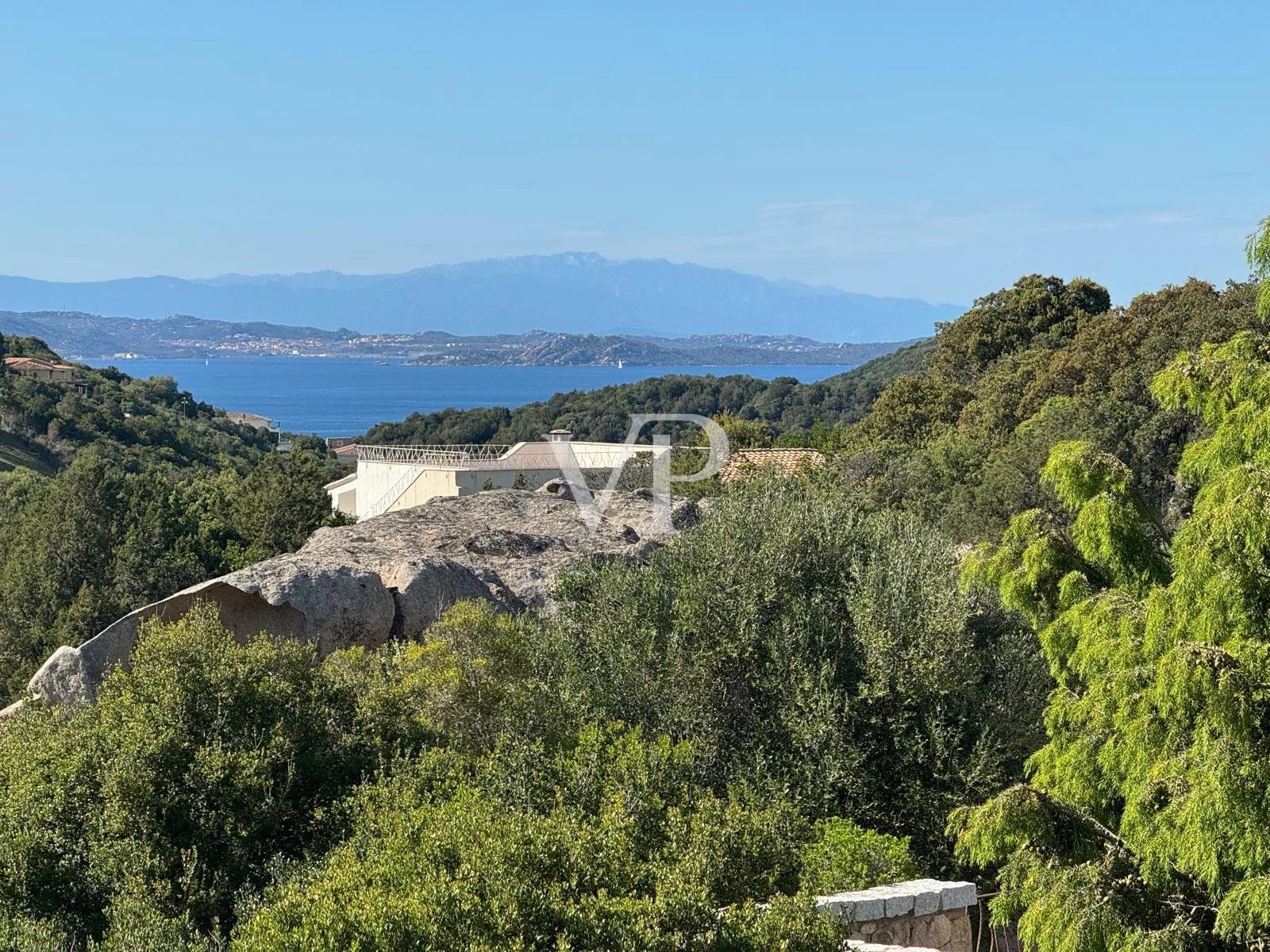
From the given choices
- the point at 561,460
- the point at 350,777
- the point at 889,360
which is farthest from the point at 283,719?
the point at 889,360

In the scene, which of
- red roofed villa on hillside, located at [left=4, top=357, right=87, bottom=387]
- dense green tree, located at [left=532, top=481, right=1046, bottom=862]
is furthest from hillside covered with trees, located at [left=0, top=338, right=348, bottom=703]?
red roofed villa on hillside, located at [left=4, top=357, right=87, bottom=387]

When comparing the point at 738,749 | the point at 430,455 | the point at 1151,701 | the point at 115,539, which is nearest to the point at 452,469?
the point at 430,455

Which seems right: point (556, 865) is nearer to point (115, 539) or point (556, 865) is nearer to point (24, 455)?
point (115, 539)

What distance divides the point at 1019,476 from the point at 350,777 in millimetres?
21009

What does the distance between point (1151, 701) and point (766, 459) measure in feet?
96.6

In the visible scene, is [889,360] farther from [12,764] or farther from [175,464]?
[12,764]

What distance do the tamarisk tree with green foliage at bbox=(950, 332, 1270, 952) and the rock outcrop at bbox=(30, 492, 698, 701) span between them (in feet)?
25.4

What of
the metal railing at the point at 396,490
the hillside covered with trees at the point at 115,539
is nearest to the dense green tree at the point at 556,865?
the hillside covered with trees at the point at 115,539

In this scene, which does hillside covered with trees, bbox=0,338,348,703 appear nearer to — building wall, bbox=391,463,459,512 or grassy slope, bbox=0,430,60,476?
building wall, bbox=391,463,459,512

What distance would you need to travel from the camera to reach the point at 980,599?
13.6 metres

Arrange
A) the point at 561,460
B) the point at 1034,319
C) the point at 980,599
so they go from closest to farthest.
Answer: the point at 980,599 < the point at 561,460 < the point at 1034,319

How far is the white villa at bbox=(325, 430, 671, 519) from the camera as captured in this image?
33969mm

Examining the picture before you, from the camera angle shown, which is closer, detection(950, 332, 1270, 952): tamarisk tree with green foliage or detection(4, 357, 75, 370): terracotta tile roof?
detection(950, 332, 1270, 952): tamarisk tree with green foliage

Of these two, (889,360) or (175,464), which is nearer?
(175,464)
